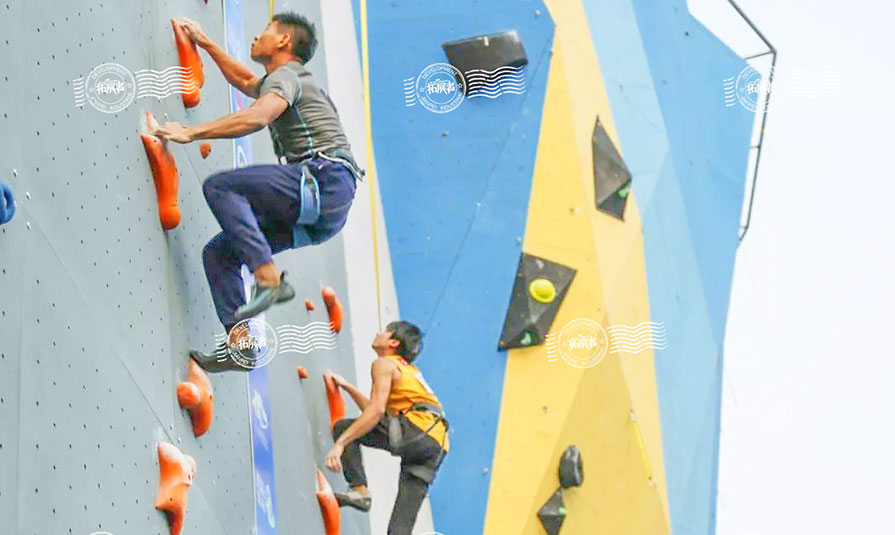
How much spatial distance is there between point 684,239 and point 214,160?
4.25 metres

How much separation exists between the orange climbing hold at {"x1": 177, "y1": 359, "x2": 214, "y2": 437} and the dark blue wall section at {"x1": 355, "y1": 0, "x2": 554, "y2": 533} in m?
3.56

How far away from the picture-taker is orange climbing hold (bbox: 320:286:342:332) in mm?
6938

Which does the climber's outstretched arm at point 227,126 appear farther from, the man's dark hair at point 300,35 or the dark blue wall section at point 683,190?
the dark blue wall section at point 683,190

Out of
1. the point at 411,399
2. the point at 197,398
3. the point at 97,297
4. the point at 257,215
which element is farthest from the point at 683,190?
the point at 97,297

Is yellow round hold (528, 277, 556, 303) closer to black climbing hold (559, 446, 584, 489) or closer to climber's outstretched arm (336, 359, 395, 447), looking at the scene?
black climbing hold (559, 446, 584, 489)

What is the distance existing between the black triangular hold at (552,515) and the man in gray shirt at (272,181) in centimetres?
357

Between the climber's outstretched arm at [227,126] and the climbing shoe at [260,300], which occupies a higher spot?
the climber's outstretched arm at [227,126]

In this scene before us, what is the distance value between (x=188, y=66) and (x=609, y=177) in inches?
154

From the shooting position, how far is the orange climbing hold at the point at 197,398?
423cm

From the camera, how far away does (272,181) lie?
434 centimetres

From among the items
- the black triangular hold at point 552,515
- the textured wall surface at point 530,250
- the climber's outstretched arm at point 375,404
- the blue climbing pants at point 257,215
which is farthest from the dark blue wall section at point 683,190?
the blue climbing pants at point 257,215

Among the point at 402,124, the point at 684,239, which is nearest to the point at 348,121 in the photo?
the point at 402,124

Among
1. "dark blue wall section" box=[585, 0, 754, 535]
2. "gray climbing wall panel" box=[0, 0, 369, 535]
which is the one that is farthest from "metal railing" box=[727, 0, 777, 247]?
"gray climbing wall panel" box=[0, 0, 369, 535]

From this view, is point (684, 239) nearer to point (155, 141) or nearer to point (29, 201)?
point (155, 141)
